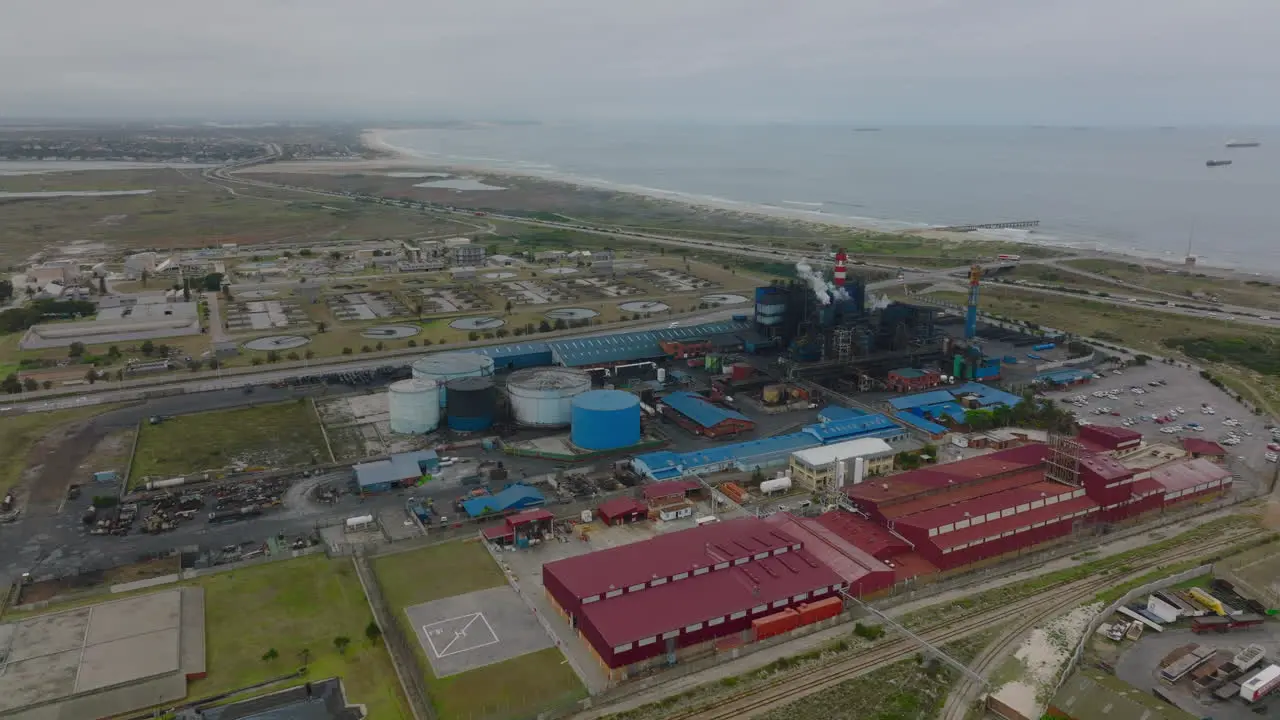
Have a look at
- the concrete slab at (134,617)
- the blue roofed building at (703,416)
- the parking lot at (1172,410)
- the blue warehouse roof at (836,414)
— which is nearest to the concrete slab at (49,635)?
the concrete slab at (134,617)

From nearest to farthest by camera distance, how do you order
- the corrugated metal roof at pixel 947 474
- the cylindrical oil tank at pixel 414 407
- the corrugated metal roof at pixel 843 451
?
the corrugated metal roof at pixel 947 474 < the corrugated metal roof at pixel 843 451 < the cylindrical oil tank at pixel 414 407

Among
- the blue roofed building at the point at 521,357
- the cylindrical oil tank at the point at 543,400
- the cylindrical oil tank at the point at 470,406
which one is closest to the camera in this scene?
the cylindrical oil tank at the point at 470,406

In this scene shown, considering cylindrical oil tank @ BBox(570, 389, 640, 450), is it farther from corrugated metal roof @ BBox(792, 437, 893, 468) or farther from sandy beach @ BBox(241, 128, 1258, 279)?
sandy beach @ BBox(241, 128, 1258, 279)

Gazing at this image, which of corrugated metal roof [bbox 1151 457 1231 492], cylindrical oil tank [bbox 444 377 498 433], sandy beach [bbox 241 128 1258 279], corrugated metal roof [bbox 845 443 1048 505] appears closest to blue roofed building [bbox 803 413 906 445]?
corrugated metal roof [bbox 845 443 1048 505]

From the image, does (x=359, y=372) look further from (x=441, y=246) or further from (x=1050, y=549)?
(x=441, y=246)

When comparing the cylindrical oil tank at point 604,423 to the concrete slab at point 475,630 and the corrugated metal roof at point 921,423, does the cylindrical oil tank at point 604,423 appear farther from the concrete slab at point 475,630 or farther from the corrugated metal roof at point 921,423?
the corrugated metal roof at point 921,423

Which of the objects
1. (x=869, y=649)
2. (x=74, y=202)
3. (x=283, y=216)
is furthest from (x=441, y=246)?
(x=869, y=649)

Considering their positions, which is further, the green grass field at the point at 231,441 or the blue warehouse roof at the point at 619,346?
the blue warehouse roof at the point at 619,346
